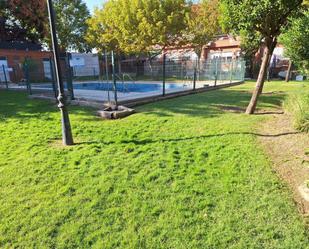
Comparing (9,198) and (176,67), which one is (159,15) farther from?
(9,198)

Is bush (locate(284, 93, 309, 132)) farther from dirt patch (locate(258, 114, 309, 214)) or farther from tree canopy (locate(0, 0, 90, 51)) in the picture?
tree canopy (locate(0, 0, 90, 51))

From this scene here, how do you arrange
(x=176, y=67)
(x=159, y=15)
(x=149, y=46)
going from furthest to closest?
(x=149, y=46) → (x=159, y=15) → (x=176, y=67)

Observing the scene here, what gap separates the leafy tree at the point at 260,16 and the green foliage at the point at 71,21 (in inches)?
1070

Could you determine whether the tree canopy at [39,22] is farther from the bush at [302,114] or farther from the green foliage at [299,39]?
the bush at [302,114]

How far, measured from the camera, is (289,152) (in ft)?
13.8

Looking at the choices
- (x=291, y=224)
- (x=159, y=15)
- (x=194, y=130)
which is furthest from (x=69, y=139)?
(x=159, y=15)

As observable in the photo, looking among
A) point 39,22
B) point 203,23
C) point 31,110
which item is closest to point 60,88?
point 31,110

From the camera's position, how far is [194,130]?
540 centimetres

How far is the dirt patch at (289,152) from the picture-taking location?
337cm

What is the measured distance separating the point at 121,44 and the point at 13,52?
9.17 m

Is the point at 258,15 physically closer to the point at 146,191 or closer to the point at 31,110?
the point at 146,191

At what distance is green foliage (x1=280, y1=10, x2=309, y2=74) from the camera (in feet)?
17.8

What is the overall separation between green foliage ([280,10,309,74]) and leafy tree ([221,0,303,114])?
192 mm

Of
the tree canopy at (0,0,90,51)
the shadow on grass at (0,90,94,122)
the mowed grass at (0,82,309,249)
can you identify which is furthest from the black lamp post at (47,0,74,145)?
the tree canopy at (0,0,90,51)
